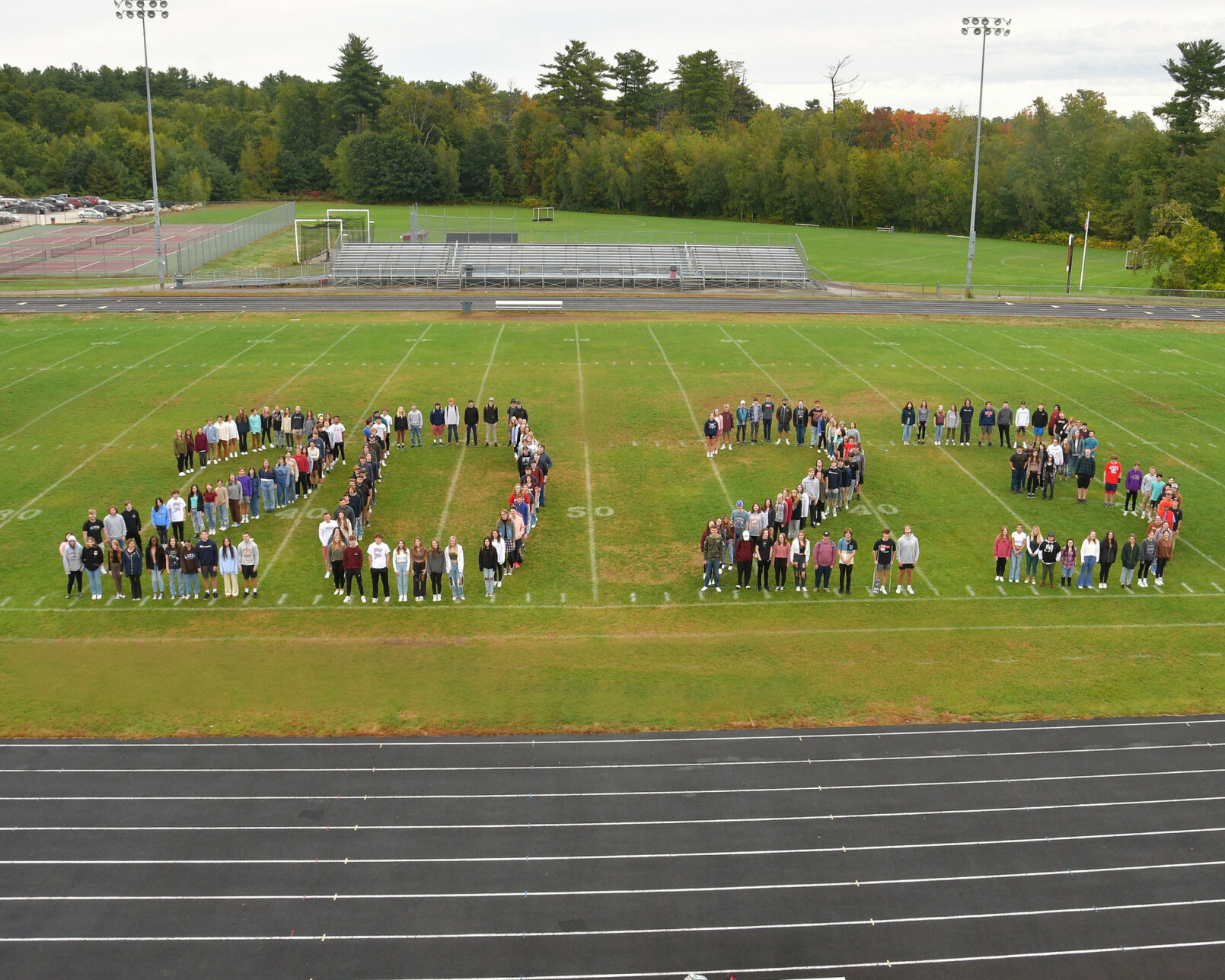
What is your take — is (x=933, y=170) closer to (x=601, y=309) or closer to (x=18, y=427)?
(x=601, y=309)

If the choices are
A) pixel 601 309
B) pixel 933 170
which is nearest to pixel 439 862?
pixel 601 309

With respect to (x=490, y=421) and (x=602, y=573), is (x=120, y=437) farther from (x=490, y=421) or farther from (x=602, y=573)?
(x=602, y=573)

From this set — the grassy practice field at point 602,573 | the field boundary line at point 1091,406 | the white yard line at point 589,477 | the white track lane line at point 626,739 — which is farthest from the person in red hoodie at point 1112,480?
the white yard line at point 589,477

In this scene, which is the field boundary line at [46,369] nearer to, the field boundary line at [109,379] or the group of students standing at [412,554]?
the field boundary line at [109,379]

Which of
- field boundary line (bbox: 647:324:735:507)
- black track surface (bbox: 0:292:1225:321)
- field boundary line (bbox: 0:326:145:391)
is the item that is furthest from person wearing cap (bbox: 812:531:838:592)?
black track surface (bbox: 0:292:1225:321)

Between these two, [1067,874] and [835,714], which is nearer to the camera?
[1067,874]

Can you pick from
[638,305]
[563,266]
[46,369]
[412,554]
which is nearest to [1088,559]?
[412,554]
